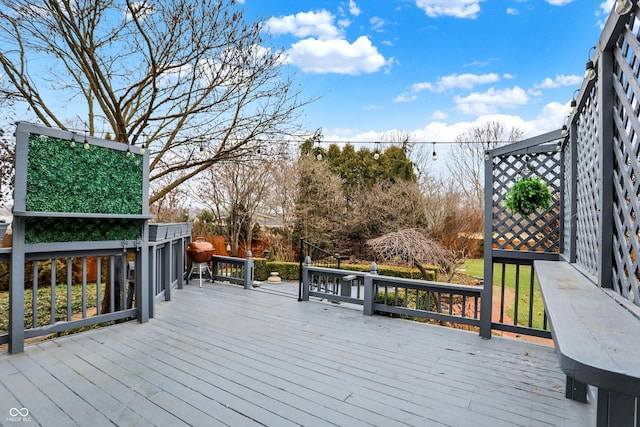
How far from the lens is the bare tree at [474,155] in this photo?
14.0 meters

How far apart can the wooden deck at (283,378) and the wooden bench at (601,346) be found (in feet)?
3.98

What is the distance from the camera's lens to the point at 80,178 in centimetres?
373

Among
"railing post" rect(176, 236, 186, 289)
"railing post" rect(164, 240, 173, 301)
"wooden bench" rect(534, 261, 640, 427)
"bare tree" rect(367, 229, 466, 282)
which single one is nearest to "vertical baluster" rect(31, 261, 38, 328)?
"railing post" rect(164, 240, 173, 301)

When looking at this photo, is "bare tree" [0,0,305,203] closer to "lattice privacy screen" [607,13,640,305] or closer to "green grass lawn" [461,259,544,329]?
"lattice privacy screen" [607,13,640,305]

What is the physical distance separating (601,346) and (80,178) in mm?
4571

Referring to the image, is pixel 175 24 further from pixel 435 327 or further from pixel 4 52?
pixel 435 327

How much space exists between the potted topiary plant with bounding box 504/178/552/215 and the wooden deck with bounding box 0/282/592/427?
5.06 ft

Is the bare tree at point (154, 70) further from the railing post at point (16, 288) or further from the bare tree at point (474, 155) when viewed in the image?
the bare tree at point (474, 155)

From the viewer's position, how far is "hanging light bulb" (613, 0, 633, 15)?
1329 millimetres

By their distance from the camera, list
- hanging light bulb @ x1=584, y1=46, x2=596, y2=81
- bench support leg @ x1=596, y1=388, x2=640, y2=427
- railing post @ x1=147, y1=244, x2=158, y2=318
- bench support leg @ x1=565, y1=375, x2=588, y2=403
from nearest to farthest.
Result: bench support leg @ x1=596, y1=388, x2=640, y2=427 < hanging light bulb @ x1=584, y1=46, x2=596, y2=81 < bench support leg @ x1=565, y1=375, x2=588, y2=403 < railing post @ x1=147, y1=244, x2=158, y2=318

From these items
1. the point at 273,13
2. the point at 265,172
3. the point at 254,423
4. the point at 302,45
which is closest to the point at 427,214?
the point at 265,172

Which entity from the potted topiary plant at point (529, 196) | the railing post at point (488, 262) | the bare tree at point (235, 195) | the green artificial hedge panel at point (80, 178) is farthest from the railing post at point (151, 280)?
the bare tree at point (235, 195)

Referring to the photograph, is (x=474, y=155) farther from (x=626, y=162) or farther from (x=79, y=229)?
(x=79, y=229)

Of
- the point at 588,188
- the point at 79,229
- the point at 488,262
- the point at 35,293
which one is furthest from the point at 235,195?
the point at 588,188
